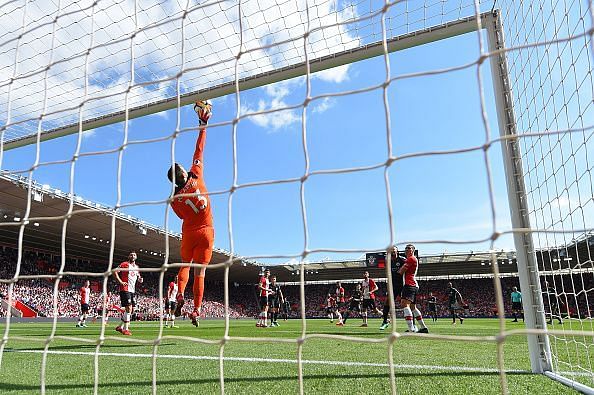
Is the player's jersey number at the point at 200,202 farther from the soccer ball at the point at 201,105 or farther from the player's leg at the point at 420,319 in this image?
the player's leg at the point at 420,319

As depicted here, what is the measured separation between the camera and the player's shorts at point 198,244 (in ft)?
16.0

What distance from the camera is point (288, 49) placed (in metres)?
4.39

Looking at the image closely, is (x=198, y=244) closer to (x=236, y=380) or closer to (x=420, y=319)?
(x=236, y=380)

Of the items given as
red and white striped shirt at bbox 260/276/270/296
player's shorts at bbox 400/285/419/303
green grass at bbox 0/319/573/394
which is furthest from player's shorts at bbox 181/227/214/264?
red and white striped shirt at bbox 260/276/270/296

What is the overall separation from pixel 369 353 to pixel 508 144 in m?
2.43

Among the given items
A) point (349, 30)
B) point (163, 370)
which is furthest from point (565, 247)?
point (163, 370)

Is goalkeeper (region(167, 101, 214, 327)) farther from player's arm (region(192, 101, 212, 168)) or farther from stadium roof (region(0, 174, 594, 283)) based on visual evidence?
stadium roof (region(0, 174, 594, 283))

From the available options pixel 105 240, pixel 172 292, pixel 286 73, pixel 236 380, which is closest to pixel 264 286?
pixel 172 292

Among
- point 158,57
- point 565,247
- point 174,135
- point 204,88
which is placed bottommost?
point 565,247

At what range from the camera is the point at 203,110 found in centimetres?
496

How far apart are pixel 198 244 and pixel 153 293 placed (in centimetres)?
3227

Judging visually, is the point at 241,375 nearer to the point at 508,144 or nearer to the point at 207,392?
the point at 207,392

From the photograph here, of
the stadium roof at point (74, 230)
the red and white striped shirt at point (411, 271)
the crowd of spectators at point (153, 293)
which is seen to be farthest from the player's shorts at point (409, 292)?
the crowd of spectators at point (153, 293)

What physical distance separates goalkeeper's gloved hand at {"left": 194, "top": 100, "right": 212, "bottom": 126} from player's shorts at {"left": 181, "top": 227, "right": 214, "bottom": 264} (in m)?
1.24
